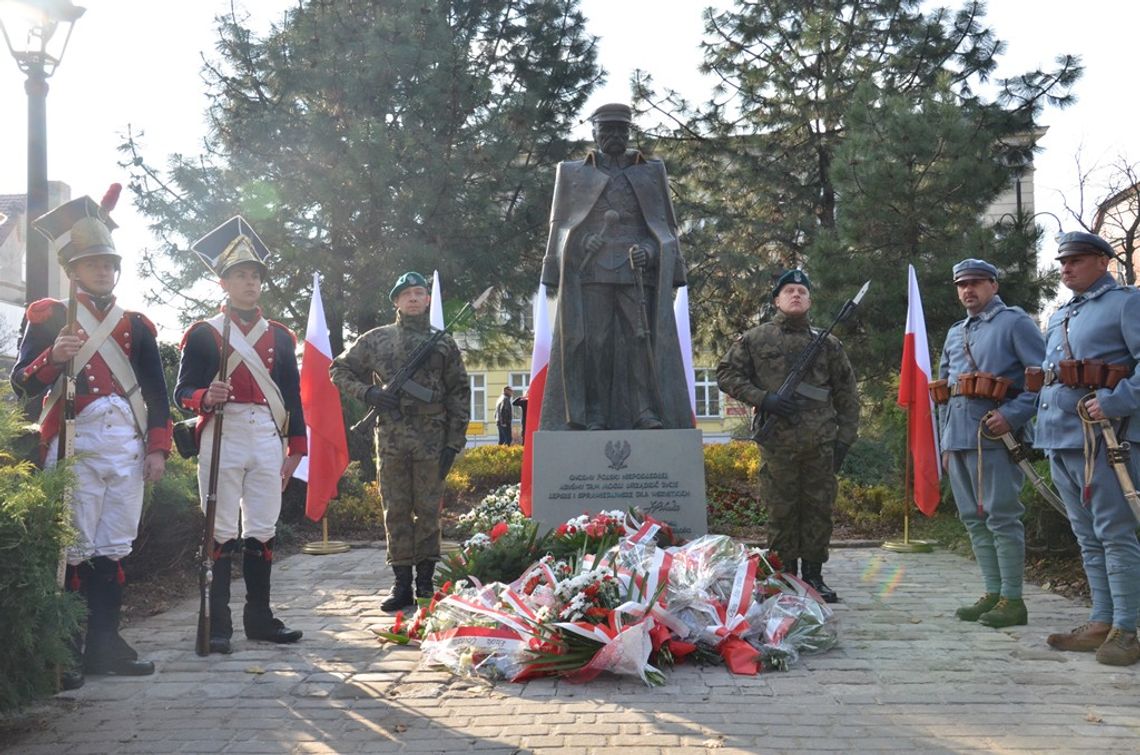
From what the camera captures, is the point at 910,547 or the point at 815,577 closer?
the point at 815,577

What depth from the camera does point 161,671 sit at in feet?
16.1

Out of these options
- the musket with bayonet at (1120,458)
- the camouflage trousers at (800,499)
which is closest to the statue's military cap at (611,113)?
the camouflage trousers at (800,499)

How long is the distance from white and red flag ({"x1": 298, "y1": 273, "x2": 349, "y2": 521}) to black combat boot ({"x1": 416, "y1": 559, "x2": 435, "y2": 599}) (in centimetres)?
215

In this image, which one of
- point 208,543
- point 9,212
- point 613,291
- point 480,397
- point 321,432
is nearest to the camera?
point 208,543

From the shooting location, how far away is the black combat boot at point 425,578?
658 cm

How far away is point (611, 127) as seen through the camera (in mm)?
6871

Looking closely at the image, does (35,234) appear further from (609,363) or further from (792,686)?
(792,686)

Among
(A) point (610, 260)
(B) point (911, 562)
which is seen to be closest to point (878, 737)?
(A) point (610, 260)

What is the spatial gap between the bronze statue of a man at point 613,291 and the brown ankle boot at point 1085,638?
266cm

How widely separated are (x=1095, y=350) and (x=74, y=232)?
503 centimetres

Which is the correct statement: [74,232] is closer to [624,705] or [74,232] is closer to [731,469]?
[624,705]

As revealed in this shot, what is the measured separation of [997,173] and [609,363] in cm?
915

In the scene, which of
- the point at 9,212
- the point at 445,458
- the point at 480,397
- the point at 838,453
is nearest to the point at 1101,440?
the point at 838,453

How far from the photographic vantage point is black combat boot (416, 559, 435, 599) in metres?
6.58
